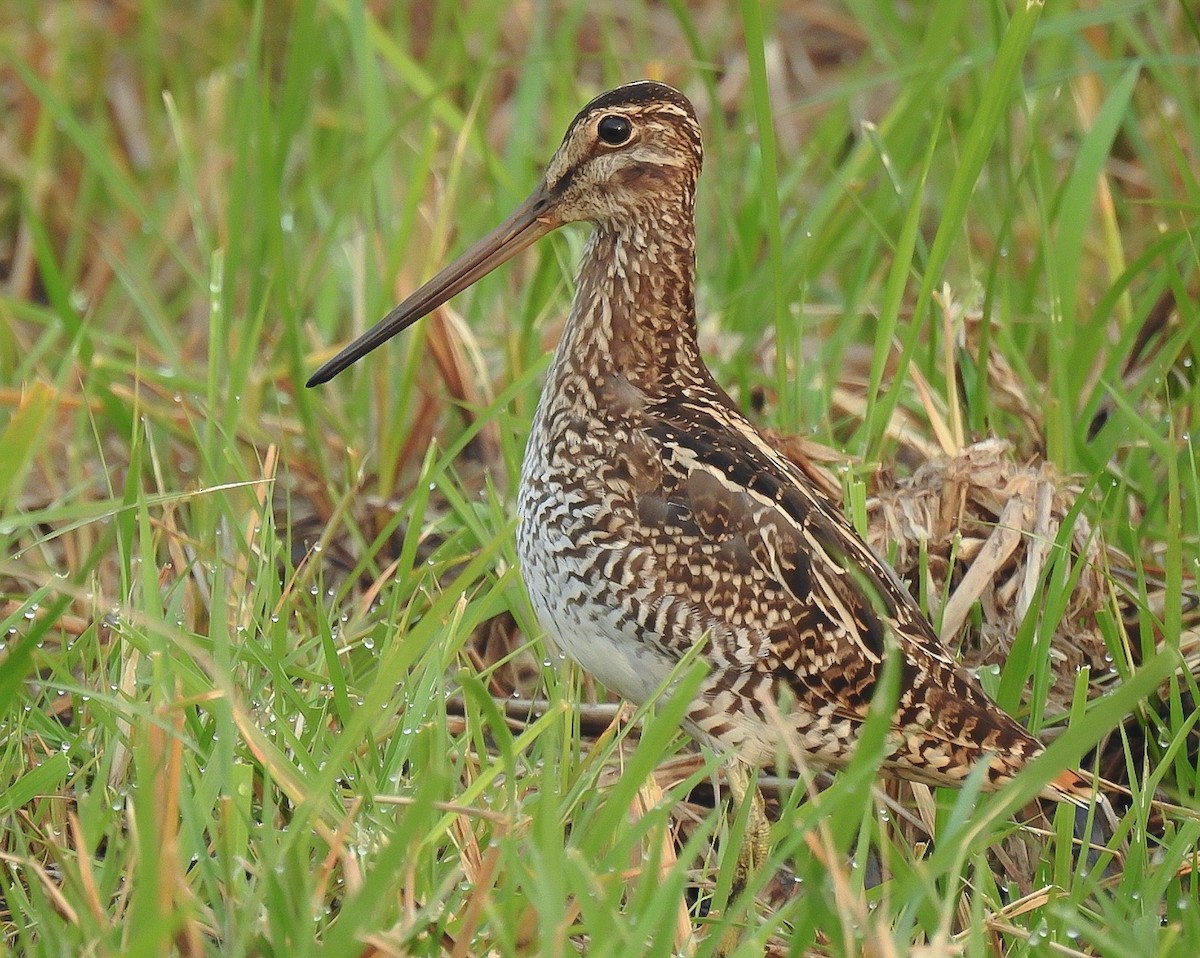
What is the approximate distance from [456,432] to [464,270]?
95 cm

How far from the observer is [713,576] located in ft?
9.87

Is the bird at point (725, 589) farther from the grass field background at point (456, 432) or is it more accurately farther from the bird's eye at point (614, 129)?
the grass field background at point (456, 432)

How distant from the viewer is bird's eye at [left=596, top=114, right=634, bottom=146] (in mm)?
3293

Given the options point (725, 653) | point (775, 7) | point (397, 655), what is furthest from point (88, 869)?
point (775, 7)

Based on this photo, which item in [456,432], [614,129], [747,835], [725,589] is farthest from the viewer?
[456,432]

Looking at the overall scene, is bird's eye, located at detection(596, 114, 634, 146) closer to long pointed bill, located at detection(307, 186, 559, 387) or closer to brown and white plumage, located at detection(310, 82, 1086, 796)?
brown and white plumage, located at detection(310, 82, 1086, 796)

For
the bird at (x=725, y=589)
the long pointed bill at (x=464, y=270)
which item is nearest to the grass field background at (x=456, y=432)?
the bird at (x=725, y=589)

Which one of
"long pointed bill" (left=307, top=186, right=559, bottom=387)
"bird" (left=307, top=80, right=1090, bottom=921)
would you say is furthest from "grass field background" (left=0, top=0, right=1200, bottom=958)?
"long pointed bill" (left=307, top=186, right=559, bottom=387)

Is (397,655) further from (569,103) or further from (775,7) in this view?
(775,7)

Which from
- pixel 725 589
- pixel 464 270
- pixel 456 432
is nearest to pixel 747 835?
pixel 725 589

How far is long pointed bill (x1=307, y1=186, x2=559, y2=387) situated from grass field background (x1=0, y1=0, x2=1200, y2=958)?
0.82ft

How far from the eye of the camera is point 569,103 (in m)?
5.38

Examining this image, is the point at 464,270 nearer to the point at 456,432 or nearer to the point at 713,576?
the point at 713,576

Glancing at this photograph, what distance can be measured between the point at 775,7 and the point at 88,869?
4.19 metres
